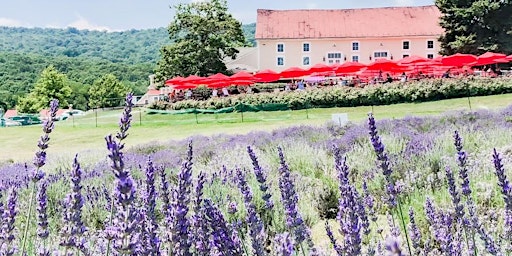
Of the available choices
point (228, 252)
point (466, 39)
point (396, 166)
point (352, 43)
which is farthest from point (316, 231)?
point (352, 43)

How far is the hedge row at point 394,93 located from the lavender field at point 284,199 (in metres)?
18.1

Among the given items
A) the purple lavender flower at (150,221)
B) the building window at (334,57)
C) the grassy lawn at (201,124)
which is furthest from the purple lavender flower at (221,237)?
the building window at (334,57)

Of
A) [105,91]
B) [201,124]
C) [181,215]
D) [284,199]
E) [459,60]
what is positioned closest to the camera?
[181,215]

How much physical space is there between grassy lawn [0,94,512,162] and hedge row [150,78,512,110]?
4.14ft

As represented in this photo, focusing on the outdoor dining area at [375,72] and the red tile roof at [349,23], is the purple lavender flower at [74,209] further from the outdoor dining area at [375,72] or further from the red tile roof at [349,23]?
the red tile roof at [349,23]

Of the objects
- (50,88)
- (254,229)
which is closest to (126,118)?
(254,229)

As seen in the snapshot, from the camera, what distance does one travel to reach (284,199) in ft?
9.61

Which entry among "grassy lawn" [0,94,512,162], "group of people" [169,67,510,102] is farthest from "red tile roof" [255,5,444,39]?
"grassy lawn" [0,94,512,162]

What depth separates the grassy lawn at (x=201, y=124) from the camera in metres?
21.6

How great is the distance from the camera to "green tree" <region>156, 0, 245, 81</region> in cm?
5369

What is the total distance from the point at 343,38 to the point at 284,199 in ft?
205

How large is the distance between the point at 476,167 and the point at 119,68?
144 m

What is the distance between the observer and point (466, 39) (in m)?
47.8

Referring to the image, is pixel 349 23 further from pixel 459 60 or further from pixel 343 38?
pixel 459 60
